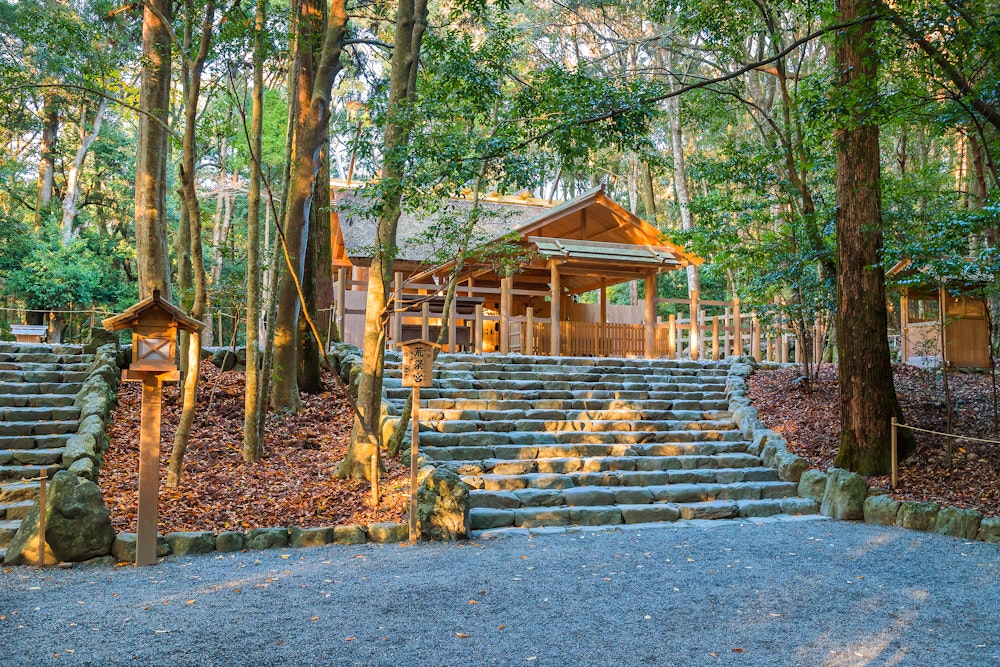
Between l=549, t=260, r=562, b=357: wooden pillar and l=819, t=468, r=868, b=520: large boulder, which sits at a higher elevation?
l=549, t=260, r=562, b=357: wooden pillar

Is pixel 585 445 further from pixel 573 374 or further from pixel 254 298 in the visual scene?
pixel 254 298

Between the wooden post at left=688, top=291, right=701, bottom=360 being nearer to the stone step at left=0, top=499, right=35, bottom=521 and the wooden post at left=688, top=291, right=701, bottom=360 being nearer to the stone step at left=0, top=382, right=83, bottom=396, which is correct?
the stone step at left=0, top=382, right=83, bottom=396

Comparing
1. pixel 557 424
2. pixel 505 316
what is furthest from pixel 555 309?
pixel 557 424

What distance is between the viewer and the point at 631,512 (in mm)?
8602

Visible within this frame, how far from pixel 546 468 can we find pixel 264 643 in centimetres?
560

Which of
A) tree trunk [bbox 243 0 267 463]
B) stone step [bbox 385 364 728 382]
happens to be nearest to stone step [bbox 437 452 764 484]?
tree trunk [bbox 243 0 267 463]

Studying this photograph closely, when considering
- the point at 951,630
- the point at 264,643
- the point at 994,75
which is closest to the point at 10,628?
the point at 264,643

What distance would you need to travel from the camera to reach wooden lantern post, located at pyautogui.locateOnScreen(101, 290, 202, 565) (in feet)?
20.0

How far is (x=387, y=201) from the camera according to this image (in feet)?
28.4

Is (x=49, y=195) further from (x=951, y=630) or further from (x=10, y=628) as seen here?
(x=951, y=630)

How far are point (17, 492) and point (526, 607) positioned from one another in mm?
5865

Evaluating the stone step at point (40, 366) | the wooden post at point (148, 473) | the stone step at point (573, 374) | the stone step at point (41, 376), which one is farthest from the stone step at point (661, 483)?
the stone step at point (40, 366)

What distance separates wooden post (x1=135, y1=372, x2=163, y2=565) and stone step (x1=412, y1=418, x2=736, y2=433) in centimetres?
415

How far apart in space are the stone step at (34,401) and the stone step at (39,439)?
0.82 metres
